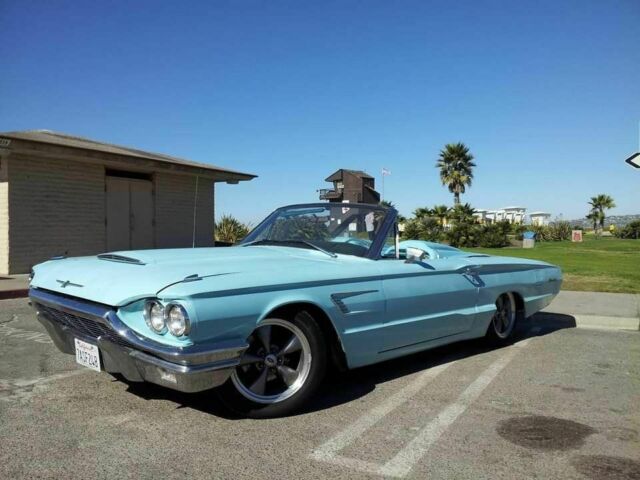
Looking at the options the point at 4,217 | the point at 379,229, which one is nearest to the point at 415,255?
the point at 379,229

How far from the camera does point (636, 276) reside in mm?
13641

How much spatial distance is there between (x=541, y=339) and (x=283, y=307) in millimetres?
4089

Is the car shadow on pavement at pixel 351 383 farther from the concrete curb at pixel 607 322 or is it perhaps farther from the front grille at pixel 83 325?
the concrete curb at pixel 607 322

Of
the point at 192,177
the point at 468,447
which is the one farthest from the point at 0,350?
the point at 192,177

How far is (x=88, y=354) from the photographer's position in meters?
3.42

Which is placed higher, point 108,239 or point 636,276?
point 108,239

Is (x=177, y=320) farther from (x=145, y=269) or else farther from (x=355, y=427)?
(x=355, y=427)

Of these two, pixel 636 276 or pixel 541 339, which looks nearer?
pixel 541 339

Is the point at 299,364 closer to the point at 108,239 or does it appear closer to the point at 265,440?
the point at 265,440

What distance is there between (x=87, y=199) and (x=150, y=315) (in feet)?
38.3

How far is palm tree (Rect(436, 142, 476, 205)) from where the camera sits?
48062 mm

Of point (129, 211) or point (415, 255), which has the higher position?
point (129, 211)

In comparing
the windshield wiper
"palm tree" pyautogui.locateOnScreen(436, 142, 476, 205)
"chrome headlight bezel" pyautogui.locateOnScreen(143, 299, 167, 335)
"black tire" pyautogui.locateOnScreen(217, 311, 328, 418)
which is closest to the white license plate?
"chrome headlight bezel" pyautogui.locateOnScreen(143, 299, 167, 335)

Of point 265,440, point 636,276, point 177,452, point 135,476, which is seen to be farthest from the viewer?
point 636,276
